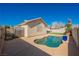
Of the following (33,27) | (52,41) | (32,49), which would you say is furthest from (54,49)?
(33,27)

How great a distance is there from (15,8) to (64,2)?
121cm

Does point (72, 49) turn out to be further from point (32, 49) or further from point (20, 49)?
point (20, 49)

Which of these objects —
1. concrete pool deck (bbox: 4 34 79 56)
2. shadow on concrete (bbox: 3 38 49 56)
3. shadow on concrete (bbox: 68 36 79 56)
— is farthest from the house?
shadow on concrete (bbox: 68 36 79 56)

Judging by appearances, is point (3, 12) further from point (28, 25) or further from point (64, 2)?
point (64, 2)

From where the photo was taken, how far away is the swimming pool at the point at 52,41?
7.63m

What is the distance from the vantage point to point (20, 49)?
7.67 meters

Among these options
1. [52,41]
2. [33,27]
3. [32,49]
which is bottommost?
[32,49]

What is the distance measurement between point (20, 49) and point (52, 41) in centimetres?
82

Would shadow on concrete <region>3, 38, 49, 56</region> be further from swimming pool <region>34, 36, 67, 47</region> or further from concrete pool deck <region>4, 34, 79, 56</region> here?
swimming pool <region>34, 36, 67, 47</region>

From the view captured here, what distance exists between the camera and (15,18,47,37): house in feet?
25.0

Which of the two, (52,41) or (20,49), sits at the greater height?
(52,41)

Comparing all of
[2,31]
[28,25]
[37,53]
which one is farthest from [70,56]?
[2,31]

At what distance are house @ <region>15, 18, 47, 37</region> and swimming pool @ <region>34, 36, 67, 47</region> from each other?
18 centimetres

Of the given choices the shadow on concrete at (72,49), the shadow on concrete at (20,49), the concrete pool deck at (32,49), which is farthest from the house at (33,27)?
the shadow on concrete at (72,49)
